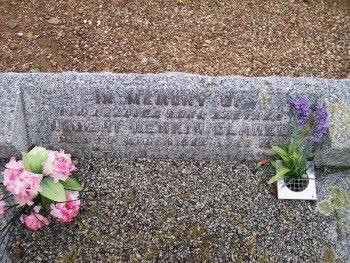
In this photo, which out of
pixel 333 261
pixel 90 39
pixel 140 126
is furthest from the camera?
pixel 90 39

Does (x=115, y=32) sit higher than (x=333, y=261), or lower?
higher

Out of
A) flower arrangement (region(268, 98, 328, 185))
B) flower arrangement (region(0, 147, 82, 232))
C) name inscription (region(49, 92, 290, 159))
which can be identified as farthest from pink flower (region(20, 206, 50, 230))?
flower arrangement (region(268, 98, 328, 185))

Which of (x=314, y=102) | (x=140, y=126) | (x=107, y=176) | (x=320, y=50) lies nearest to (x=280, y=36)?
(x=320, y=50)

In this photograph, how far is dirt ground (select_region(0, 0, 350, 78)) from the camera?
386cm

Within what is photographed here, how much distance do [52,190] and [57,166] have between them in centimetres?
13

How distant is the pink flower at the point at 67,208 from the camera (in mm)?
2664

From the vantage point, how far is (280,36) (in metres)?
4.06

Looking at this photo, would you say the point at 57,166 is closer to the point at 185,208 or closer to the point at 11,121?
Result: the point at 11,121

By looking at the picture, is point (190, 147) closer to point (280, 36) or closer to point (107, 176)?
point (107, 176)

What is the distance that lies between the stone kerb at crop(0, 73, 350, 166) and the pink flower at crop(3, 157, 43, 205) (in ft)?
0.92

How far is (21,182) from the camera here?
2482 millimetres

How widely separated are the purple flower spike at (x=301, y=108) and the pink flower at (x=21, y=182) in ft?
4.75

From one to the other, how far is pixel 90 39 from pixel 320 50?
1892 millimetres

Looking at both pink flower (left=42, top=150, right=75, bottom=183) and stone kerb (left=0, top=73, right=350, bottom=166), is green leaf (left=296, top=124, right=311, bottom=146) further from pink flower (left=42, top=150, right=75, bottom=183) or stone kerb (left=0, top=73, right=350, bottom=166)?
pink flower (left=42, top=150, right=75, bottom=183)
